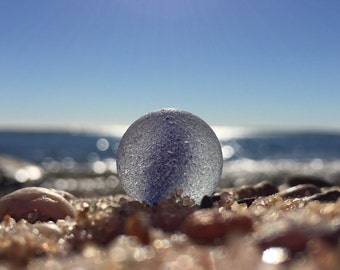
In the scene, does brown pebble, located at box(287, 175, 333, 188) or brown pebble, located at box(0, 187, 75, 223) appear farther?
brown pebble, located at box(287, 175, 333, 188)

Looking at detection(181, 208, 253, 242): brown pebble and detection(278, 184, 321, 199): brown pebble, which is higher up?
detection(278, 184, 321, 199): brown pebble

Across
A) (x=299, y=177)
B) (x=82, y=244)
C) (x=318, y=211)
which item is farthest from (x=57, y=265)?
(x=299, y=177)

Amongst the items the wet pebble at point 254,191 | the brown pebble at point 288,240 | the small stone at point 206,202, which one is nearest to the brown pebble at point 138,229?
the brown pebble at point 288,240

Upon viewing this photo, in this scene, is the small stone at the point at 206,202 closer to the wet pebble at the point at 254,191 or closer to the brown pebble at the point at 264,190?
the wet pebble at the point at 254,191

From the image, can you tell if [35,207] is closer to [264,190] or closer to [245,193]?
[245,193]

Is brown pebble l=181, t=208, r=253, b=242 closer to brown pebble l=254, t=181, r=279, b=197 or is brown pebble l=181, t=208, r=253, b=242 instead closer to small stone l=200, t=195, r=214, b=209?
small stone l=200, t=195, r=214, b=209

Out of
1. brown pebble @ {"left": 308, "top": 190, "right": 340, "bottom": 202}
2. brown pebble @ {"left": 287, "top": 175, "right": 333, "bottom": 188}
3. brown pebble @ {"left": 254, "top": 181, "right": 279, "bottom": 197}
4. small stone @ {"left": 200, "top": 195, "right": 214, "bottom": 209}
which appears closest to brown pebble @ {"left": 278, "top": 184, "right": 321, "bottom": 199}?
brown pebble @ {"left": 308, "top": 190, "right": 340, "bottom": 202}

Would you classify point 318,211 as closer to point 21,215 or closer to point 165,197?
point 165,197
